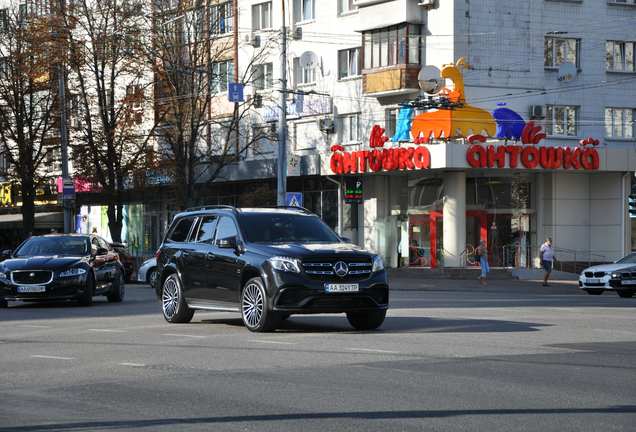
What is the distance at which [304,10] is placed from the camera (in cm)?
4559

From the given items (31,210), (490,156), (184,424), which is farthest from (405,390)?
(31,210)

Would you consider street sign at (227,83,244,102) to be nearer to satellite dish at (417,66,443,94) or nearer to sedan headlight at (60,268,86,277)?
satellite dish at (417,66,443,94)

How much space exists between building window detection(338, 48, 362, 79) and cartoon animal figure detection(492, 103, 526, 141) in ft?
23.9

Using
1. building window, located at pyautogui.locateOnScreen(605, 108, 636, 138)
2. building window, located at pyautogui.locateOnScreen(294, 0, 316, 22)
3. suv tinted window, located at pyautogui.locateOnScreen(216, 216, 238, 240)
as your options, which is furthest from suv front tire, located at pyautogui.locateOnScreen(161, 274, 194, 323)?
building window, located at pyautogui.locateOnScreen(294, 0, 316, 22)

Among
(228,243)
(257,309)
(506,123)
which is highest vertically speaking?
(506,123)

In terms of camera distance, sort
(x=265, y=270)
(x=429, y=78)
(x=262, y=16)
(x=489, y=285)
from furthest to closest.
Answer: (x=262, y=16) < (x=429, y=78) < (x=489, y=285) < (x=265, y=270)

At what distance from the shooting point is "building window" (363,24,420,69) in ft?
132

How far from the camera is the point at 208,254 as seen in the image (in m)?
14.7

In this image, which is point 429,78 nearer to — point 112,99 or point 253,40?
point 253,40

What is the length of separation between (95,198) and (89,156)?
15703 mm

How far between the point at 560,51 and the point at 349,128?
971 cm

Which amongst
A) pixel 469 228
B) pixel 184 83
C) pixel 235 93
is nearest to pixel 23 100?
pixel 184 83

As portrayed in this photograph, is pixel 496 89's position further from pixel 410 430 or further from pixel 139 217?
pixel 410 430

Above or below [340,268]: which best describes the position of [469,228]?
below
